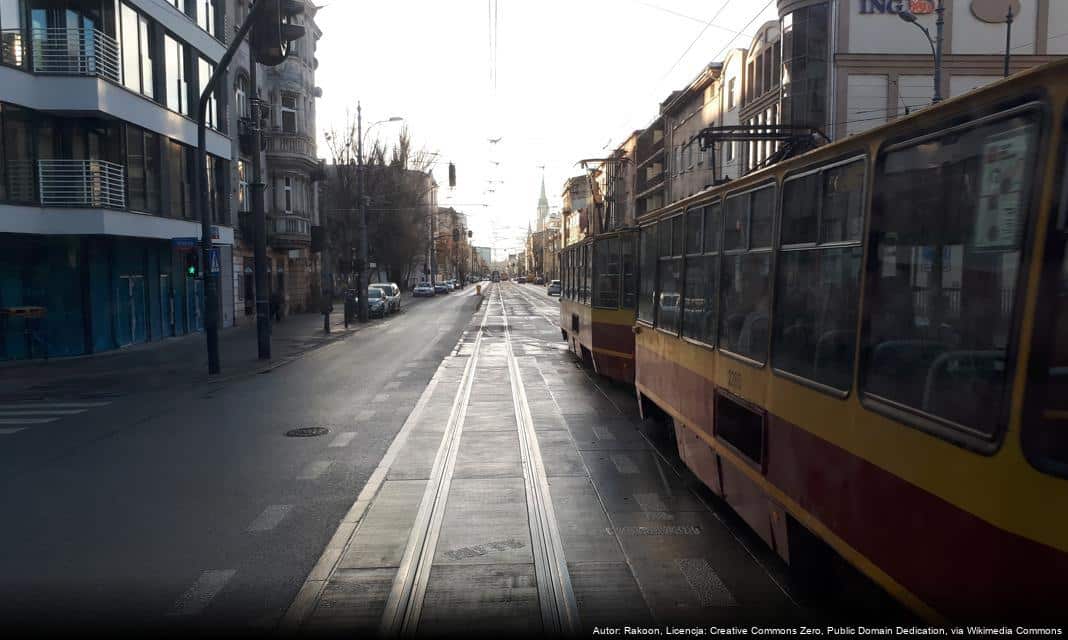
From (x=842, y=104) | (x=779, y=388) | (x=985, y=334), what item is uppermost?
(x=842, y=104)

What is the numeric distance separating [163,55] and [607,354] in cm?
1826

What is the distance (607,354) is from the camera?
593 inches

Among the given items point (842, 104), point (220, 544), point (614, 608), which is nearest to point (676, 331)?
point (614, 608)

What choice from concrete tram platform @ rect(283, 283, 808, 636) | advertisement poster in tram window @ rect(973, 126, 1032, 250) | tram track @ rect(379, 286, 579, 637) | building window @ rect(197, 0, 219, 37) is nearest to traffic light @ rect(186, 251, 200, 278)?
concrete tram platform @ rect(283, 283, 808, 636)

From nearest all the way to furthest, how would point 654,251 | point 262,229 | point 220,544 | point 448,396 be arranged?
point 220,544 < point 654,251 < point 448,396 < point 262,229

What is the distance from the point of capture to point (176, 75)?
25.9 meters

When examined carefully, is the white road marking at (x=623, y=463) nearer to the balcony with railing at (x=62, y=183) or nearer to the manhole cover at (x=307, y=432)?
the manhole cover at (x=307, y=432)

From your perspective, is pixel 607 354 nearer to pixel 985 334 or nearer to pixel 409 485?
pixel 409 485

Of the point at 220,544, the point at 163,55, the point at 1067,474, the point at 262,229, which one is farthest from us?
the point at 163,55

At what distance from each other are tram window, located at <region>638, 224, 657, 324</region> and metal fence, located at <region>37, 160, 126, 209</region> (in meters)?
16.6

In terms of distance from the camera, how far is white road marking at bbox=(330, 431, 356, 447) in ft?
32.6

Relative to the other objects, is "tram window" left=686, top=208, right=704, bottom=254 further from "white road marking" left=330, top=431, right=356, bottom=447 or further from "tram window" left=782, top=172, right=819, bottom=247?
"white road marking" left=330, top=431, right=356, bottom=447

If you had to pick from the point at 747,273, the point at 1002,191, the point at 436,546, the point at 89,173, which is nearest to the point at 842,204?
the point at 1002,191

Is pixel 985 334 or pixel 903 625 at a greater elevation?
pixel 985 334
